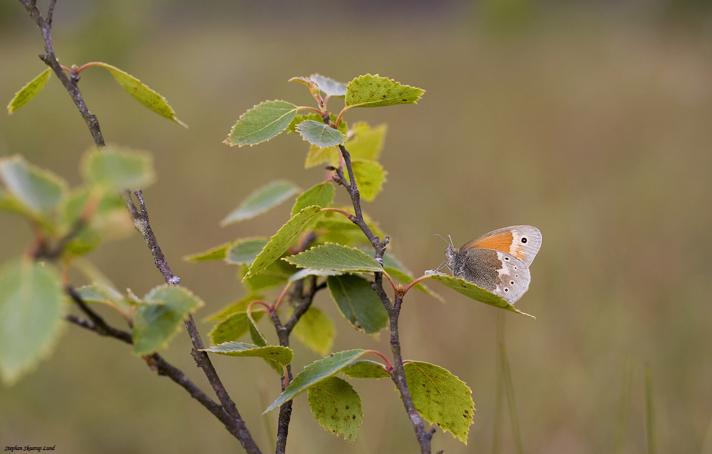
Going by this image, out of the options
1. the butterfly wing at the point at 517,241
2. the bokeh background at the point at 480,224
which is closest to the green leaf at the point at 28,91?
the bokeh background at the point at 480,224

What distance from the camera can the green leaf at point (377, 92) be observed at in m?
0.84

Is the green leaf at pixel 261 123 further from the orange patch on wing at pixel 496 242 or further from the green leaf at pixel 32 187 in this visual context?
the orange patch on wing at pixel 496 242

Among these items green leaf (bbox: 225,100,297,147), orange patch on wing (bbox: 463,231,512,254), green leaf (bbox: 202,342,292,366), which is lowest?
orange patch on wing (bbox: 463,231,512,254)

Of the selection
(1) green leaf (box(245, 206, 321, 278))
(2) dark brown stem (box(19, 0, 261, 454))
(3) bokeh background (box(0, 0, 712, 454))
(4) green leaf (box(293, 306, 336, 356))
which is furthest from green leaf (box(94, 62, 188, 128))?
(3) bokeh background (box(0, 0, 712, 454))

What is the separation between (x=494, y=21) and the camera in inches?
705

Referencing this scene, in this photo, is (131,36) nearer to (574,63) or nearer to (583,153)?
(574,63)

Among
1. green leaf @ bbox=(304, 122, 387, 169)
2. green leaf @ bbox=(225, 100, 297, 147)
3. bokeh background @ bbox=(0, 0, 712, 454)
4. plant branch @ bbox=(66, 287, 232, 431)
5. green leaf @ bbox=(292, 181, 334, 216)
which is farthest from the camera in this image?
bokeh background @ bbox=(0, 0, 712, 454)

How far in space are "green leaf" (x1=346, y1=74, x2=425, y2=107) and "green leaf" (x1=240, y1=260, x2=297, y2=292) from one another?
0.29m

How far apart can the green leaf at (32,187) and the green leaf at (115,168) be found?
4 centimetres

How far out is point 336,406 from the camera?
88 centimetres

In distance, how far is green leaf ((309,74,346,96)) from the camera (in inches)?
37.3

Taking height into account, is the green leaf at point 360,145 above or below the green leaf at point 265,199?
above

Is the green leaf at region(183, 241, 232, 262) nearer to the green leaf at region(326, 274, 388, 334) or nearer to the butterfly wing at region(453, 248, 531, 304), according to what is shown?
the green leaf at region(326, 274, 388, 334)

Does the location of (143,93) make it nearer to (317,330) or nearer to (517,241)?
(317,330)
